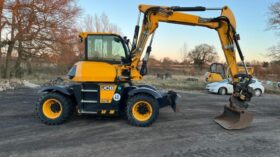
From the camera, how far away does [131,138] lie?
19.3 feet

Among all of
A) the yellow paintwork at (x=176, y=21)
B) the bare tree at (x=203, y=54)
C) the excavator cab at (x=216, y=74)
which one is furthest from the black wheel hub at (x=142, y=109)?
the bare tree at (x=203, y=54)

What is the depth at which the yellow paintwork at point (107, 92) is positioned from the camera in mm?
7098

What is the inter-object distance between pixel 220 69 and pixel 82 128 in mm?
18055

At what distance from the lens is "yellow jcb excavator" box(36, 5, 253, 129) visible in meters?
6.99

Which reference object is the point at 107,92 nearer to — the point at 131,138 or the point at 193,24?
the point at 131,138

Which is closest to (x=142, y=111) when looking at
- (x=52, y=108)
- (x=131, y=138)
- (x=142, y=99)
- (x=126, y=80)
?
(x=142, y=99)

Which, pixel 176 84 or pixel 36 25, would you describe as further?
pixel 176 84

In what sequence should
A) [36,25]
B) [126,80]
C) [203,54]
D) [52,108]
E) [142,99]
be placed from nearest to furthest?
[142,99] < [52,108] < [126,80] < [36,25] < [203,54]

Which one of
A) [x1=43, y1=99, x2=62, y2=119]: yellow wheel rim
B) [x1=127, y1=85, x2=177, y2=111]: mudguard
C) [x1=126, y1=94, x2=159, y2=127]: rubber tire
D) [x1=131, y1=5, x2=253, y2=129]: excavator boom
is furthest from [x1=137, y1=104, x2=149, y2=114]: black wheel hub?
[x1=43, y1=99, x2=62, y2=119]: yellow wheel rim

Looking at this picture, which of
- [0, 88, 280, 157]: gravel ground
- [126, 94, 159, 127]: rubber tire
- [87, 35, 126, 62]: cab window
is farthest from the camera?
[87, 35, 126, 62]: cab window

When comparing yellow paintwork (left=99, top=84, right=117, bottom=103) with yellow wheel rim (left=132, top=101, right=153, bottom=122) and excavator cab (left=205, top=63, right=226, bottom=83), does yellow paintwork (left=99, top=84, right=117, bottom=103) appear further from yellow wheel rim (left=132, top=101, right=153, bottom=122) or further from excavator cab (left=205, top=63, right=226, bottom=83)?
excavator cab (left=205, top=63, right=226, bottom=83)

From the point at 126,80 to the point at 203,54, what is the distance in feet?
153

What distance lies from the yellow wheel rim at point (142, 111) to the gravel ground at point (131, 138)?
0.33 meters

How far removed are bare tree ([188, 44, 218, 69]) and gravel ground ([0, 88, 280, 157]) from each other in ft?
144
